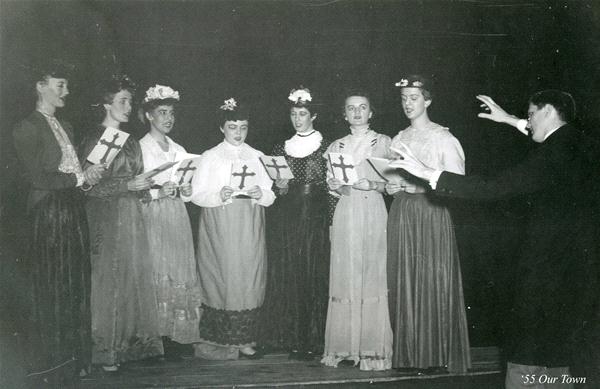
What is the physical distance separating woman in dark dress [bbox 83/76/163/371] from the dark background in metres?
0.22

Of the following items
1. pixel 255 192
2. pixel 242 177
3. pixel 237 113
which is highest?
pixel 237 113

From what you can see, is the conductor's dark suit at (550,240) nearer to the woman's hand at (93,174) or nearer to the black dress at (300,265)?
the black dress at (300,265)

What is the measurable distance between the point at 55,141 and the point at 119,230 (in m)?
0.84

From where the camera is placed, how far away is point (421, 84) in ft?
16.7

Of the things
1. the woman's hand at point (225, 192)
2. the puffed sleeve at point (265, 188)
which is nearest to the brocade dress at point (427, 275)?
the puffed sleeve at point (265, 188)

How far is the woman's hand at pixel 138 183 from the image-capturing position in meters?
4.96

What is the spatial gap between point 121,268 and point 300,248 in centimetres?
146

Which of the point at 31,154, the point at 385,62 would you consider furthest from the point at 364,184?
the point at 31,154

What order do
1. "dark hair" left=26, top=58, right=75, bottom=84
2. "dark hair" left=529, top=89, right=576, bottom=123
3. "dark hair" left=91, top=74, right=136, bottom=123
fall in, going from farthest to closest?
1. "dark hair" left=91, top=74, right=136, bottom=123
2. "dark hair" left=26, top=58, right=75, bottom=84
3. "dark hair" left=529, top=89, right=576, bottom=123

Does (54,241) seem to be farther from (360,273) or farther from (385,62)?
(385,62)

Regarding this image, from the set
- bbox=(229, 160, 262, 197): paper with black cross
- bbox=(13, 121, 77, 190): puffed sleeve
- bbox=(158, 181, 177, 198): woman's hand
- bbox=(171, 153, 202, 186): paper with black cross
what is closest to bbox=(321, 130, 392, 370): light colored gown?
bbox=(229, 160, 262, 197): paper with black cross

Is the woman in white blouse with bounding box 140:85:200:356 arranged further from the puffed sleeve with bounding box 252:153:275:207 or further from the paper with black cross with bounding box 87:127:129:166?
the puffed sleeve with bounding box 252:153:275:207

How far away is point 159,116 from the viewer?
5160mm

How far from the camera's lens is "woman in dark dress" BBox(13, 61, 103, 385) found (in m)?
4.57
